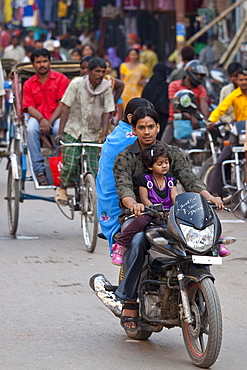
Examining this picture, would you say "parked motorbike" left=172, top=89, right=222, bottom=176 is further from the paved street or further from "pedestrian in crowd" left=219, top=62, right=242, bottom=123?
the paved street

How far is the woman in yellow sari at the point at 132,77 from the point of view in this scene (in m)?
18.1

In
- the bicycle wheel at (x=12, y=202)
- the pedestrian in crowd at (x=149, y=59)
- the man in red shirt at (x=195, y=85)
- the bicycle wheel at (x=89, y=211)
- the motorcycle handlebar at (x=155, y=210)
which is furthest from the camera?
the pedestrian in crowd at (x=149, y=59)

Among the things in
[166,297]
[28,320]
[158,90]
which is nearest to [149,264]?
[166,297]

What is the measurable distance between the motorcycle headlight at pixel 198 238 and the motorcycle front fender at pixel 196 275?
0.49ft

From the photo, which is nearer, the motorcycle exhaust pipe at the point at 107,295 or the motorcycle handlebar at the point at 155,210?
the motorcycle handlebar at the point at 155,210

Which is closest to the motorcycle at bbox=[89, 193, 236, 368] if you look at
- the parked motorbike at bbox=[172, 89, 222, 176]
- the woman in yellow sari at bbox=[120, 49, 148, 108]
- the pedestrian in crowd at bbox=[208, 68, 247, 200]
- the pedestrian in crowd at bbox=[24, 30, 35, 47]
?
the pedestrian in crowd at bbox=[208, 68, 247, 200]

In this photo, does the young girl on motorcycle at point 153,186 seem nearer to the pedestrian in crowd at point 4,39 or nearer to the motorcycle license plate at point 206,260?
the motorcycle license plate at point 206,260

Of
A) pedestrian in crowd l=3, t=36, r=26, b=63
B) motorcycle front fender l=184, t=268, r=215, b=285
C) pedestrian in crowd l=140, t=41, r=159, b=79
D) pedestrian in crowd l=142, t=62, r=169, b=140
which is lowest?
motorcycle front fender l=184, t=268, r=215, b=285

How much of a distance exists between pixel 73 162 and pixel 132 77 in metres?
9.44

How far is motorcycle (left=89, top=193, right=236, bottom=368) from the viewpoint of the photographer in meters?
4.39

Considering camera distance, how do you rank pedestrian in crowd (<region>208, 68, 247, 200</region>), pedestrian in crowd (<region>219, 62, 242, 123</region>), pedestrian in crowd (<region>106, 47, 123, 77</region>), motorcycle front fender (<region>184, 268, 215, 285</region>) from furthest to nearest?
pedestrian in crowd (<region>106, 47, 123, 77</region>)
pedestrian in crowd (<region>219, 62, 242, 123</region>)
pedestrian in crowd (<region>208, 68, 247, 200</region>)
motorcycle front fender (<region>184, 268, 215, 285</region>)

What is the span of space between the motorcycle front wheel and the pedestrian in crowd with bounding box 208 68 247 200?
629 cm

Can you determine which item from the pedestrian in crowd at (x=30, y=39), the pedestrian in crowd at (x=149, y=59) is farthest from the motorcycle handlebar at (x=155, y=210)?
the pedestrian in crowd at (x=30, y=39)

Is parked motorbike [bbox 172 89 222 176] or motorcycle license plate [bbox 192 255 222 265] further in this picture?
parked motorbike [bbox 172 89 222 176]
